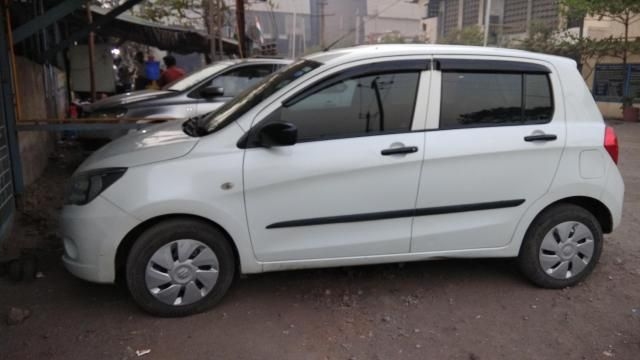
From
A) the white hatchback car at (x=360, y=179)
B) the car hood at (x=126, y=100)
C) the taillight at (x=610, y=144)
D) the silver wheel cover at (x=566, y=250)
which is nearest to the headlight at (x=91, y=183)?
the white hatchback car at (x=360, y=179)

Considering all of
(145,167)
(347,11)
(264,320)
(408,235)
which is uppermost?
(347,11)

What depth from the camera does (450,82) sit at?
13.0 ft

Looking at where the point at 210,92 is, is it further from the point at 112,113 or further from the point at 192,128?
the point at 192,128

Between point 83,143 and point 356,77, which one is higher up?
point 356,77

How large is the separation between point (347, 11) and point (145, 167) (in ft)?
198

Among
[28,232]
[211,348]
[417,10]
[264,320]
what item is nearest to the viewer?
[211,348]

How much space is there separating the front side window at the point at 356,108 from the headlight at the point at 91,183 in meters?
1.01

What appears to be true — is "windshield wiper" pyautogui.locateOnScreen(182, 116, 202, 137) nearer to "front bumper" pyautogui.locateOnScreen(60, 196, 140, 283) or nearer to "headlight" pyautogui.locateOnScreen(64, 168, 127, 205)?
"headlight" pyautogui.locateOnScreen(64, 168, 127, 205)

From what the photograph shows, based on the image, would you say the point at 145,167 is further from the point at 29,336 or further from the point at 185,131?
the point at 29,336

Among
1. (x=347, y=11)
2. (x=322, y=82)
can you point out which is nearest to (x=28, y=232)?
(x=322, y=82)

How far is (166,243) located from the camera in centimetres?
355

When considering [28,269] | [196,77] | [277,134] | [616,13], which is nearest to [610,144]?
[277,134]

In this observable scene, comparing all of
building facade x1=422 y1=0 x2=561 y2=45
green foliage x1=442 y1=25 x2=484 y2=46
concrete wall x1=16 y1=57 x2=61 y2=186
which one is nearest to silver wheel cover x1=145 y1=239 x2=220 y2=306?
concrete wall x1=16 y1=57 x2=61 y2=186

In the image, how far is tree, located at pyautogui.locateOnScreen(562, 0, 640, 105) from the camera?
56.5 ft
